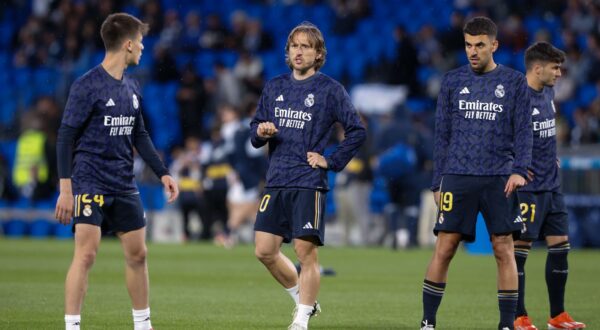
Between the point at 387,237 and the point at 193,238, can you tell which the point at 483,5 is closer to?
the point at 387,237

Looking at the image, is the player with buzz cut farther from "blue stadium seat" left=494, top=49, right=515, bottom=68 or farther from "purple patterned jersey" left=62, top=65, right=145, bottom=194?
"blue stadium seat" left=494, top=49, right=515, bottom=68

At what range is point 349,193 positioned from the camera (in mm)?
24719

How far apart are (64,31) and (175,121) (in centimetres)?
469

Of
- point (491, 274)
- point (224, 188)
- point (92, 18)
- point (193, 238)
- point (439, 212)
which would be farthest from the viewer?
point (92, 18)

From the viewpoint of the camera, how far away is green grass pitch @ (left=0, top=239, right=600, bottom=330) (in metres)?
10.1

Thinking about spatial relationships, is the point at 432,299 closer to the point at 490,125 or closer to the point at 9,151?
the point at 490,125

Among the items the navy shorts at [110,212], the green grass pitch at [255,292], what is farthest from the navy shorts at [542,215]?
the navy shorts at [110,212]

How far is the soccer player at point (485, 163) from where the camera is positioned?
28.5 feet

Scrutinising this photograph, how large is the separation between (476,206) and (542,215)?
4.99 ft

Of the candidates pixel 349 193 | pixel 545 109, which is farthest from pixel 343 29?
pixel 545 109

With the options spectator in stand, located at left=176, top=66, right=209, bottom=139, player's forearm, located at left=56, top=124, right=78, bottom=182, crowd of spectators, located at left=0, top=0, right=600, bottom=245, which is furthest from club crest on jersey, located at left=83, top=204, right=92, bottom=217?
spectator in stand, located at left=176, top=66, right=209, bottom=139

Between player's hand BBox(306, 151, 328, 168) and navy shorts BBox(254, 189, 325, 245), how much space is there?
20 cm

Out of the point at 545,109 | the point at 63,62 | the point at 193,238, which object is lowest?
the point at 193,238

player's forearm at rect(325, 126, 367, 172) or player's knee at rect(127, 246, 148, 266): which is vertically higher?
player's forearm at rect(325, 126, 367, 172)
